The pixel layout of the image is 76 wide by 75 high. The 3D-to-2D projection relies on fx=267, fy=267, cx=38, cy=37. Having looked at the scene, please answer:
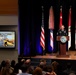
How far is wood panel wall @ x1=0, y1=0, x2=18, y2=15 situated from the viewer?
428 inches

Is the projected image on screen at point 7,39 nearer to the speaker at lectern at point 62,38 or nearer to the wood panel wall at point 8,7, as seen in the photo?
the wood panel wall at point 8,7

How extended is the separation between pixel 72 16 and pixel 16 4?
3.97 metres

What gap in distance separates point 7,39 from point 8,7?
4.33ft

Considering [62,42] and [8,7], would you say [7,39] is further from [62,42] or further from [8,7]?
[62,42]

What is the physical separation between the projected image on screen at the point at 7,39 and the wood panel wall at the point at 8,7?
861 mm

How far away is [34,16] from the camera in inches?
469

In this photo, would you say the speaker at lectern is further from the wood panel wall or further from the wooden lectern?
the wood panel wall

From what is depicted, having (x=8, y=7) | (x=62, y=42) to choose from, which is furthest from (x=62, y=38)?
(x=8, y=7)

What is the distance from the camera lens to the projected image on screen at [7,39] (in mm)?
10774

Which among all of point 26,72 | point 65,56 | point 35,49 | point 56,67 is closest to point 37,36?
point 35,49

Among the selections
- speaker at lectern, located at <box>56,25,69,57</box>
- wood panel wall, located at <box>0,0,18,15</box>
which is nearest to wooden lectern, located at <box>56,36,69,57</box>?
speaker at lectern, located at <box>56,25,69,57</box>

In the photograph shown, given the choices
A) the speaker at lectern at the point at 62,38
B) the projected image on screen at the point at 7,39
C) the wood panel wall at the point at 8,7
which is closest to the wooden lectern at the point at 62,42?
the speaker at lectern at the point at 62,38

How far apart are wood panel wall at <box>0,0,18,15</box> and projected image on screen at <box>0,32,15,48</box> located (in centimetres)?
86

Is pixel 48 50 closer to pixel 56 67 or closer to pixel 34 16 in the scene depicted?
pixel 34 16
